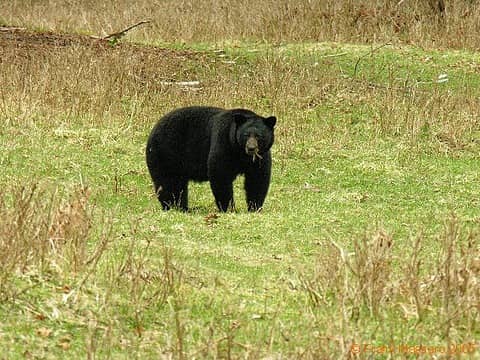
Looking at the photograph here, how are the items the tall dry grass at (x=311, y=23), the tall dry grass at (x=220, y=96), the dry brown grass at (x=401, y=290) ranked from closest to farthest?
the dry brown grass at (x=401, y=290), the tall dry grass at (x=220, y=96), the tall dry grass at (x=311, y=23)

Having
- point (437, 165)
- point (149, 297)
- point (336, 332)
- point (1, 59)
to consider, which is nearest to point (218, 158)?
point (437, 165)

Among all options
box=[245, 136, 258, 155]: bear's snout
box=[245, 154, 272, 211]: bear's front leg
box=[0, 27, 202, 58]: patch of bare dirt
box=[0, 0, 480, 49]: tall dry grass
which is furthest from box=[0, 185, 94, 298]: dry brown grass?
box=[0, 0, 480, 49]: tall dry grass

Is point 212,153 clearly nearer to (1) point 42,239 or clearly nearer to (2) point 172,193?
(2) point 172,193

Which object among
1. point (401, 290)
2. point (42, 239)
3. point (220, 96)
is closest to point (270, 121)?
point (220, 96)

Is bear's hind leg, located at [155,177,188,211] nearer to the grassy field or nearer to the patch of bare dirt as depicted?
the grassy field

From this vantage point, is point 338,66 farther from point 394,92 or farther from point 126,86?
point 126,86

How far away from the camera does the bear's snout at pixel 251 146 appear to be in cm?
1059

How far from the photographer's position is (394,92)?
619 inches

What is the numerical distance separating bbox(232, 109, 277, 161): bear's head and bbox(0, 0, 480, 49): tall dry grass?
11.5m

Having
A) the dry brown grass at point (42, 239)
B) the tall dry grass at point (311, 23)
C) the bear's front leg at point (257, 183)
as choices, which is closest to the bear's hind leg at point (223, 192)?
the bear's front leg at point (257, 183)

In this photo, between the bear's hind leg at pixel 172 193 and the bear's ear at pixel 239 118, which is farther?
the bear's hind leg at pixel 172 193

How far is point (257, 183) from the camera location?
1094cm

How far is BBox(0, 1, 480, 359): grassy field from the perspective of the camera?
567 cm

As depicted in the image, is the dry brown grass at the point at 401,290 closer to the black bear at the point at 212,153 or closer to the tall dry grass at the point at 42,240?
the tall dry grass at the point at 42,240
